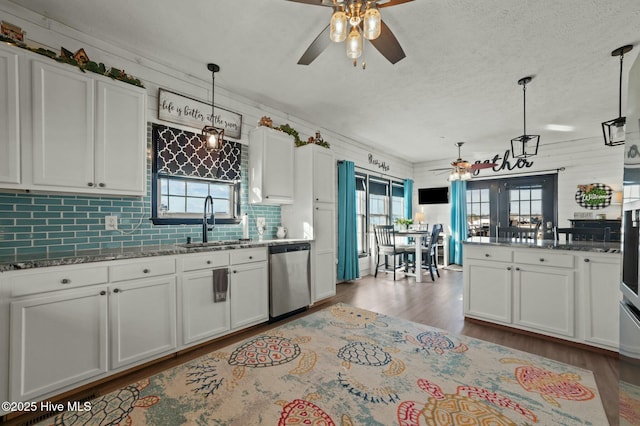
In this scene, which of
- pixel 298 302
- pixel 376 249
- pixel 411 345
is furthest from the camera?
pixel 376 249

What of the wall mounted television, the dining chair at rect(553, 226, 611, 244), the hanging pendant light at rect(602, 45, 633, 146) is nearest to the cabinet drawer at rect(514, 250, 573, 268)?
the dining chair at rect(553, 226, 611, 244)

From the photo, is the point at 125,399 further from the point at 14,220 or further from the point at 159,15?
the point at 159,15

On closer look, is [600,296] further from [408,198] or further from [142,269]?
[408,198]

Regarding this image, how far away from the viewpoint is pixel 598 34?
7.64 ft

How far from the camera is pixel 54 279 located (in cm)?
177

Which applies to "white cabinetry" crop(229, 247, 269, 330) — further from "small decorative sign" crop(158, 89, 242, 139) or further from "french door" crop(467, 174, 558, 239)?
"french door" crop(467, 174, 558, 239)

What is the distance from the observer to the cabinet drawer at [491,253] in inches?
117

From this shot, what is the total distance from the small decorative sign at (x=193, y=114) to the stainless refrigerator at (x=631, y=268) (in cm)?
332

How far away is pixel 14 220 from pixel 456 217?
741cm

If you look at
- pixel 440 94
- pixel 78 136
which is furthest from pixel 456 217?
pixel 78 136

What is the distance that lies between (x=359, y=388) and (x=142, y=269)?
72.2 inches

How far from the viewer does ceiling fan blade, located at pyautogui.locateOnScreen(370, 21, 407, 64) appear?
1.77 meters

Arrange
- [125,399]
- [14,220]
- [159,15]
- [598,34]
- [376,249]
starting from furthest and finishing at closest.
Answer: [376,249] < [598,34] < [159,15] < [14,220] < [125,399]

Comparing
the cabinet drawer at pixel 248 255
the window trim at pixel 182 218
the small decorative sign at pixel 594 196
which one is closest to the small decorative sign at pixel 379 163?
the window trim at pixel 182 218
